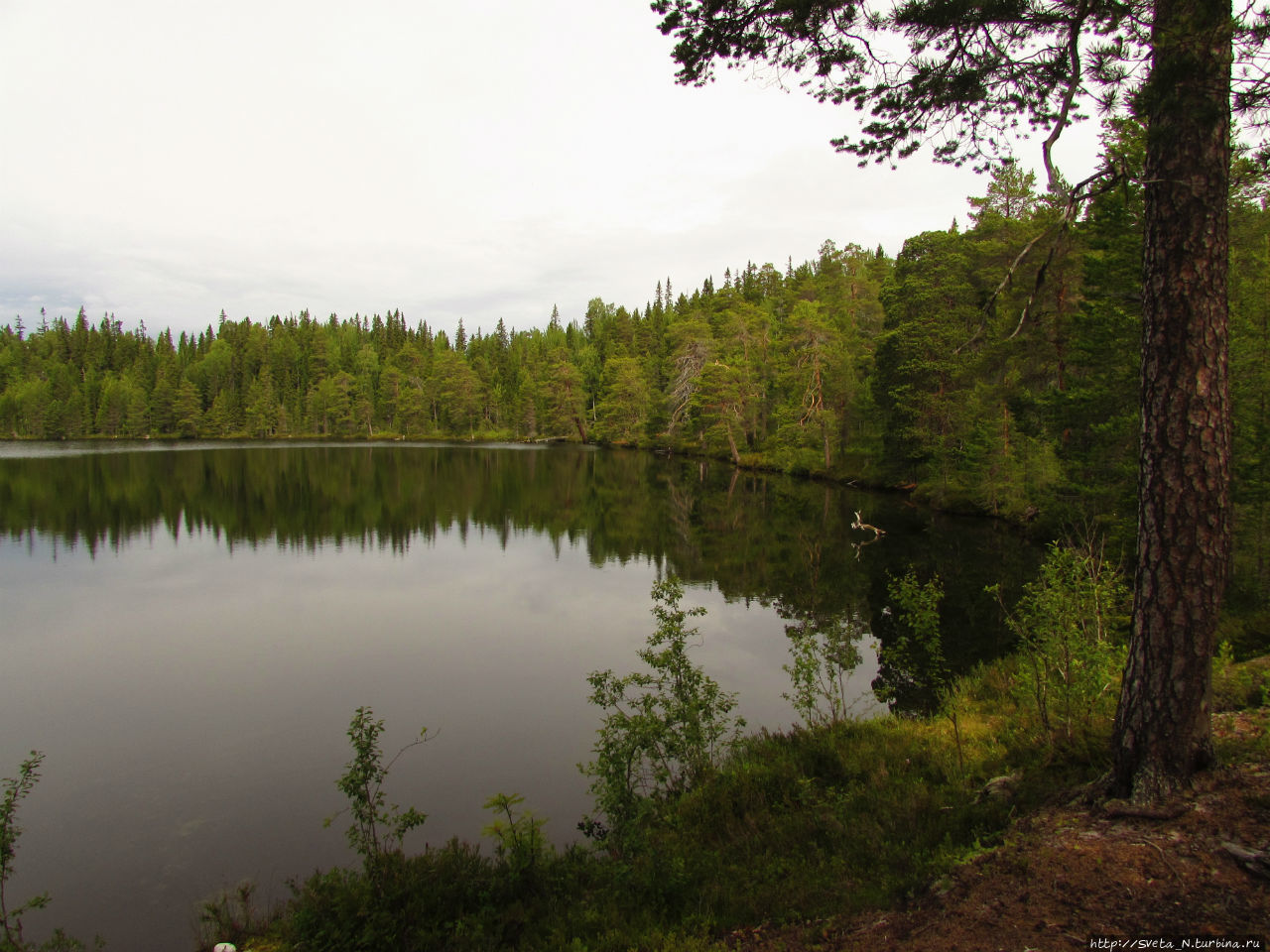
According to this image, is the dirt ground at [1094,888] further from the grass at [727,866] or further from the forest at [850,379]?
the forest at [850,379]

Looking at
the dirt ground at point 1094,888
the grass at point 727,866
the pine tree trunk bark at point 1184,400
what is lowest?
the grass at point 727,866

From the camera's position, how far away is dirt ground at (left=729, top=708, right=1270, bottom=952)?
3977mm

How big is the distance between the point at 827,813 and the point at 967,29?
26.2ft

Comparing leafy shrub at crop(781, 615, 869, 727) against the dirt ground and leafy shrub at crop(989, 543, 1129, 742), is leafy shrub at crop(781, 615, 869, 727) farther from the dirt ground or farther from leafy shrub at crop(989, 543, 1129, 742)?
the dirt ground

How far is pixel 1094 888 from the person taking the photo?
4.31m

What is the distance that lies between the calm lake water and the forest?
441cm

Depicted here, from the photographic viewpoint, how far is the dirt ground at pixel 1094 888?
13.0ft

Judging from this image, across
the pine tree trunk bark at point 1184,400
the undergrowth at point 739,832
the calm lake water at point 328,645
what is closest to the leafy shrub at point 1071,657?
the undergrowth at point 739,832

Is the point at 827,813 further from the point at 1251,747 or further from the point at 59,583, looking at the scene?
the point at 59,583

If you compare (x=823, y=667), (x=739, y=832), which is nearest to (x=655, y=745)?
(x=739, y=832)

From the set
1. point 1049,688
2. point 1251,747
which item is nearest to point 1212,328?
point 1251,747

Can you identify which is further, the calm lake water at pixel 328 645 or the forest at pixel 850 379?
the forest at pixel 850 379

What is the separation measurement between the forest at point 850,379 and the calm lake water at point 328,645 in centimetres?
441

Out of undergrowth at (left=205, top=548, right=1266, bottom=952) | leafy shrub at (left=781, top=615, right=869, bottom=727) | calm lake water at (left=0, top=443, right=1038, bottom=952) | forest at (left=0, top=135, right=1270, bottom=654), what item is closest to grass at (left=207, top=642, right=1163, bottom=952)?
undergrowth at (left=205, top=548, right=1266, bottom=952)
